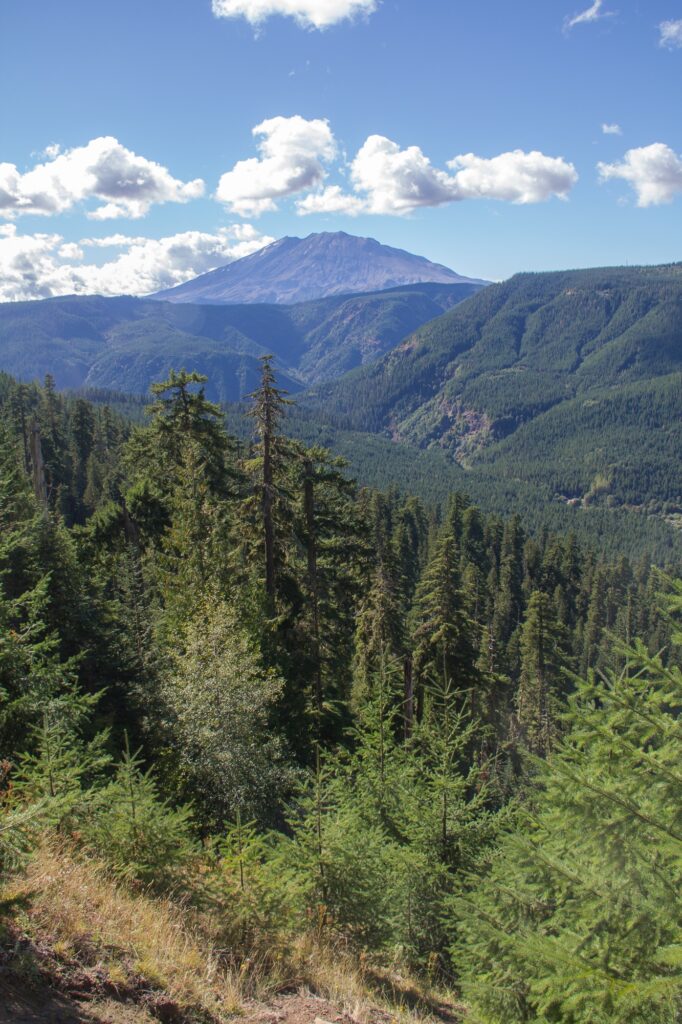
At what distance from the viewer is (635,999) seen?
4.16m

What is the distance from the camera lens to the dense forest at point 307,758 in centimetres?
518

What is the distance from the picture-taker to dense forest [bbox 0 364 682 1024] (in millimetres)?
5184

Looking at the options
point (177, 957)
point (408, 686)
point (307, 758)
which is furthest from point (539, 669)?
point (177, 957)

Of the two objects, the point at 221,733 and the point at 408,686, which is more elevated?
the point at 221,733

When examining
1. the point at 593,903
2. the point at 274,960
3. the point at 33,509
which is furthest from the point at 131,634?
the point at 593,903

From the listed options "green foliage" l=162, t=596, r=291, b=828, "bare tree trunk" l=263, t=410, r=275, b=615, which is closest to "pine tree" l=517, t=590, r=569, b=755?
"bare tree trunk" l=263, t=410, r=275, b=615

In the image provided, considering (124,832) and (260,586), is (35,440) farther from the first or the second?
(124,832)

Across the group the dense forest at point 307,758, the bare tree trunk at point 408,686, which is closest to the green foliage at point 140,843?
the dense forest at point 307,758

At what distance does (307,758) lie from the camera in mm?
17734

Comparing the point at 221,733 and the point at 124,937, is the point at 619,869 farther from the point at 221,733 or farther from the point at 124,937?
the point at 221,733

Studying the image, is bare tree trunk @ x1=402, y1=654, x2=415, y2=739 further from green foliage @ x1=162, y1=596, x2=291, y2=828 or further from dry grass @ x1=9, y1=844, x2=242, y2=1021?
dry grass @ x1=9, y1=844, x2=242, y2=1021

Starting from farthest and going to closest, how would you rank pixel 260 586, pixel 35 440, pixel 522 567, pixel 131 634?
pixel 522 567, pixel 35 440, pixel 260 586, pixel 131 634

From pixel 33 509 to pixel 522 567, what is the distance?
244 feet

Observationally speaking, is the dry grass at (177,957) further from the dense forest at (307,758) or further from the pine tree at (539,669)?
the pine tree at (539,669)
